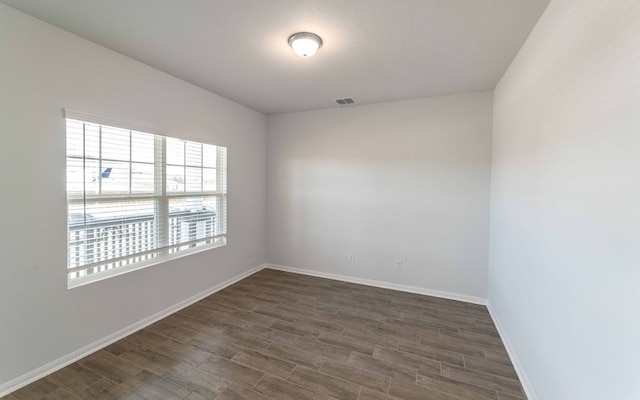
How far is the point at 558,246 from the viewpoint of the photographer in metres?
1.52

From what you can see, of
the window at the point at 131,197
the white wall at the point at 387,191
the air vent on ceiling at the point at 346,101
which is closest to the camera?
the window at the point at 131,197

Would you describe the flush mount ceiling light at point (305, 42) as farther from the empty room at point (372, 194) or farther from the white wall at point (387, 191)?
the white wall at point (387, 191)

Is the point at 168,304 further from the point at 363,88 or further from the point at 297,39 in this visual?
the point at 363,88

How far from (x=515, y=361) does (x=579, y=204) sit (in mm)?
1583

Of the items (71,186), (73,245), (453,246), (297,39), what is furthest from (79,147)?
(453,246)

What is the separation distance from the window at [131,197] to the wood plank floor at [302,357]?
0.80 m

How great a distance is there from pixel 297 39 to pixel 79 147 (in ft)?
6.83

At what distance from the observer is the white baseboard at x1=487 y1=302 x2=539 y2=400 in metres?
1.80

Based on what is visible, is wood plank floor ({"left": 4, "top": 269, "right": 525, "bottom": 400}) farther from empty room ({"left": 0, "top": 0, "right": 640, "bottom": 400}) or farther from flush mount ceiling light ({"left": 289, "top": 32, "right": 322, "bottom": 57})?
flush mount ceiling light ({"left": 289, "top": 32, "right": 322, "bottom": 57})

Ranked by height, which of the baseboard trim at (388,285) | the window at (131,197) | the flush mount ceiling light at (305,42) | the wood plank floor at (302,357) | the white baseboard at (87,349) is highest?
the flush mount ceiling light at (305,42)

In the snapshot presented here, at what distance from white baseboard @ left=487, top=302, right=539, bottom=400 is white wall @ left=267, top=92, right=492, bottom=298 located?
0.62 metres

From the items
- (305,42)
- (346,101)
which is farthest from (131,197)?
(346,101)

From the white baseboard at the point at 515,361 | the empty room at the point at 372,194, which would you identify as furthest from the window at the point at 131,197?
the white baseboard at the point at 515,361

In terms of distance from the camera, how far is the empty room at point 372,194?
129 cm
